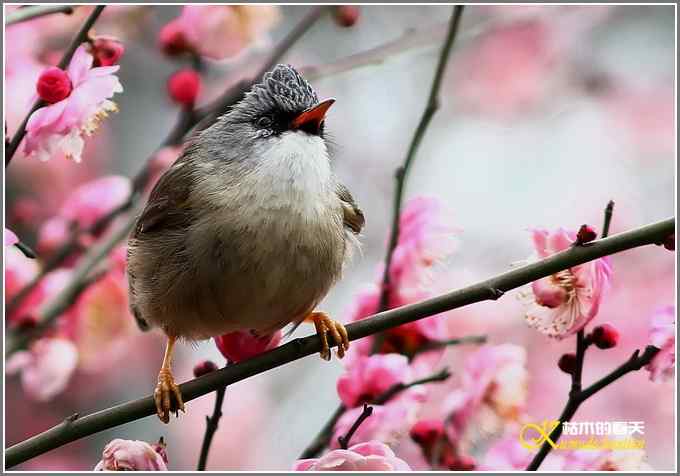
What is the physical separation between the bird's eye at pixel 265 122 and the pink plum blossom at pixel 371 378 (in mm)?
431

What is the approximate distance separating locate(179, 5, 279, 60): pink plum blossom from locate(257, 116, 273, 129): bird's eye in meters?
0.25

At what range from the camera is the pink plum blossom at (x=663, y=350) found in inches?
51.6

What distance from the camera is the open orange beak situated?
4.90ft

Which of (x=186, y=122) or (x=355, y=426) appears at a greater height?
(x=186, y=122)

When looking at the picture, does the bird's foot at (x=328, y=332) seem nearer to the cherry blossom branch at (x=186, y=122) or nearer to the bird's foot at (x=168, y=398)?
the bird's foot at (x=168, y=398)

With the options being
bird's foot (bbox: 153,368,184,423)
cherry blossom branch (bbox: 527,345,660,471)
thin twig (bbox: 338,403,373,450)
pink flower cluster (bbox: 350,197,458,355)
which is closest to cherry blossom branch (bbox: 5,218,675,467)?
cherry blossom branch (bbox: 527,345,660,471)

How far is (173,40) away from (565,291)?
0.89 metres

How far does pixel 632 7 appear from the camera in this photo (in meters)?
1.99

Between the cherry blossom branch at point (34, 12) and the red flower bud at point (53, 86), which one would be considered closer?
the red flower bud at point (53, 86)

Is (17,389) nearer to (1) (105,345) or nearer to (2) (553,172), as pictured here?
(1) (105,345)

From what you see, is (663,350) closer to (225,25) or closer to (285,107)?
(285,107)

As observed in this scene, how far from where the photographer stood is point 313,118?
150cm

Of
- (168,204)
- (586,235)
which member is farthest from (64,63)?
(586,235)

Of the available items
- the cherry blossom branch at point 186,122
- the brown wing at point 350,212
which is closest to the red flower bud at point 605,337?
the brown wing at point 350,212
